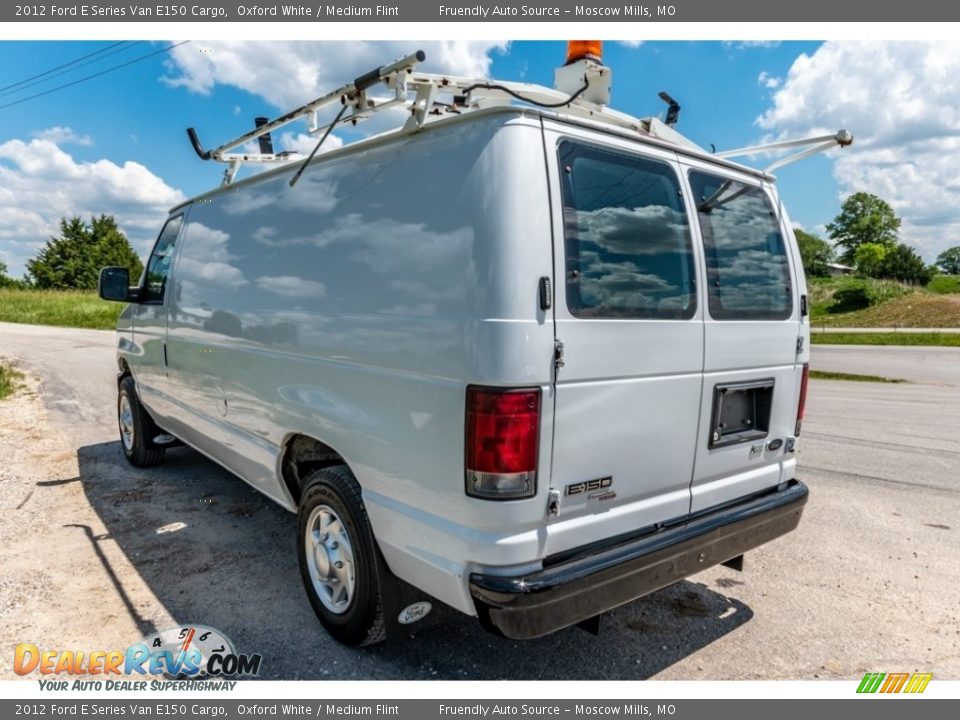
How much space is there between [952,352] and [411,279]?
2266 cm

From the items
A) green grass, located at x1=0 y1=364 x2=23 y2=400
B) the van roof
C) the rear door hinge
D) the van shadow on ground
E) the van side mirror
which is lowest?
green grass, located at x1=0 y1=364 x2=23 y2=400

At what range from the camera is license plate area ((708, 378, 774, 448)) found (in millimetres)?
3053

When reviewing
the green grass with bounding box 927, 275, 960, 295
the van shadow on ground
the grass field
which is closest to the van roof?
the van shadow on ground

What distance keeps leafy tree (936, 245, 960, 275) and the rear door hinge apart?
337ft

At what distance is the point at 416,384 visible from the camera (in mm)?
2539

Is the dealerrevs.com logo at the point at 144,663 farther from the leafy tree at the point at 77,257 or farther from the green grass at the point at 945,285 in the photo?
the leafy tree at the point at 77,257

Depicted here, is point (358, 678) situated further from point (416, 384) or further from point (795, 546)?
point (795, 546)

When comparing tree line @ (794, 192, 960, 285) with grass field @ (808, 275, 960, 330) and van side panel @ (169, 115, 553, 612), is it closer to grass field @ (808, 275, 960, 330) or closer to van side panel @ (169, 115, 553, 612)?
grass field @ (808, 275, 960, 330)

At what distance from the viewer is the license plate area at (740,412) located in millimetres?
3053

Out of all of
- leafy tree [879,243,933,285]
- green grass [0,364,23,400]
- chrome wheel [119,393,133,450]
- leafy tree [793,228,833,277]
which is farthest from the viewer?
leafy tree [793,228,833,277]

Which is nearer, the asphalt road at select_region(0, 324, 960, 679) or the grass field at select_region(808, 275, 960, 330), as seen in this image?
the asphalt road at select_region(0, 324, 960, 679)

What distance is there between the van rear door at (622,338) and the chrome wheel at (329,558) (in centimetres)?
116

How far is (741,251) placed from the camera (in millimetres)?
3250
